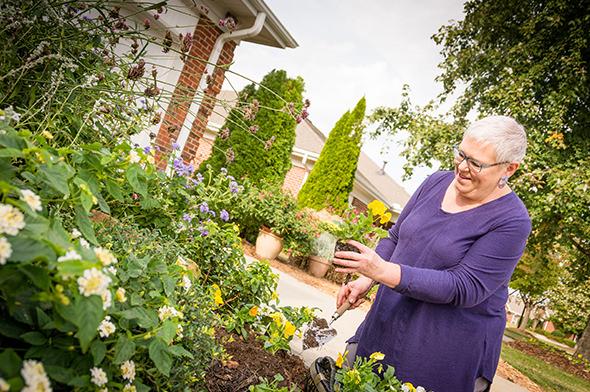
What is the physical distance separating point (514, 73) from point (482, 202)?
9.62m

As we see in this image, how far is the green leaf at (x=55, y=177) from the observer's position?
32.5 inches

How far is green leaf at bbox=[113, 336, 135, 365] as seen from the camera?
0.88 metres

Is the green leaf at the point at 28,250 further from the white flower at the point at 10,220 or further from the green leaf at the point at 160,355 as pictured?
the green leaf at the point at 160,355

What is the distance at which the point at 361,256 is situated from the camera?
152cm

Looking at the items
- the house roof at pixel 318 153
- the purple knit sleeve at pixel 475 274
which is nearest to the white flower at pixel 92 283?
the purple knit sleeve at pixel 475 274

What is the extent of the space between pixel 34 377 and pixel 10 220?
256 millimetres

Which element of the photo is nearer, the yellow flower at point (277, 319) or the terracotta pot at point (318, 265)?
the yellow flower at point (277, 319)

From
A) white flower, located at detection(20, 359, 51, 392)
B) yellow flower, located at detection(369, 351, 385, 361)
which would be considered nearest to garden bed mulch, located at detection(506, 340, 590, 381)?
yellow flower, located at detection(369, 351, 385, 361)

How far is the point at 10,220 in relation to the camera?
0.66 metres

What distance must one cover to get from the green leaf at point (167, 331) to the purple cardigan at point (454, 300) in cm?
89

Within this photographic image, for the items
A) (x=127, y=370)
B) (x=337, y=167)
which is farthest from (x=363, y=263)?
(x=337, y=167)

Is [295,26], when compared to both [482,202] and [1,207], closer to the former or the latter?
[482,202]

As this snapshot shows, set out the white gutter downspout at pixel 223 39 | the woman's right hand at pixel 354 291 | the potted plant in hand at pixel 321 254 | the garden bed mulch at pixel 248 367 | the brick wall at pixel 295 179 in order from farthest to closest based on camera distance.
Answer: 1. the brick wall at pixel 295 179
2. the potted plant in hand at pixel 321 254
3. the white gutter downspout at pixel 223 39
4. the woman's right hand at pixel 354 291
5. the garden bed mulch at pixel 248 367

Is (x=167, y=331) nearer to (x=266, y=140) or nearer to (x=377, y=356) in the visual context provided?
(x=377, y=356)
